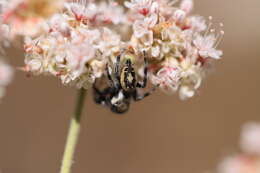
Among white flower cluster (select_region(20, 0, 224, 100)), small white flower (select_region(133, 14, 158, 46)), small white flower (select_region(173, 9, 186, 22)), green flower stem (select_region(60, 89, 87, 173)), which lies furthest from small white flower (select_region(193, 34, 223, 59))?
green flower stem (select_region(60, 89, 87, 173))

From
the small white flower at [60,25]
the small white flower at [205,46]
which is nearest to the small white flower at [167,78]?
the small white flower at [205,46]

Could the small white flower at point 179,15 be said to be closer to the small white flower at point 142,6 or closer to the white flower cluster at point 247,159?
the small white flower at point 142,6

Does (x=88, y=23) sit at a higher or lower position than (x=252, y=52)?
higher

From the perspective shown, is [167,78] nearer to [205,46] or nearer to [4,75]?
[205,46]

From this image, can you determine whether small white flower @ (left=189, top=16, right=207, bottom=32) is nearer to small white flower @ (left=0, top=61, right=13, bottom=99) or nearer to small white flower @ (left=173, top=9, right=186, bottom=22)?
small white flower @ (left=173, top=9, right=186, bottom=22)

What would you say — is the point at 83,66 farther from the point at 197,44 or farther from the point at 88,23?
the point at 197,44

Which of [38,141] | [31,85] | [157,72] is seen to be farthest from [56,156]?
[157,72]
